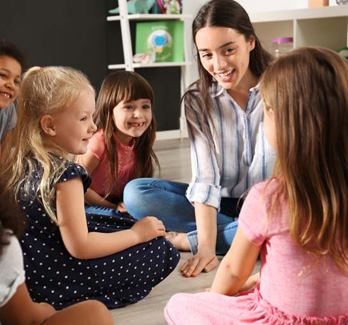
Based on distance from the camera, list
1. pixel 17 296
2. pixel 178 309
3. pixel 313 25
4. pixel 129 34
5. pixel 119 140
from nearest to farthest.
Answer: pixel 17 296, pixel 178 309, pixel 119 140, pixel 313 25, pixel 129 34

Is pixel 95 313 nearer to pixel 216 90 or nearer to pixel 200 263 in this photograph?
pixel 200 263

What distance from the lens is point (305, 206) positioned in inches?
41.2

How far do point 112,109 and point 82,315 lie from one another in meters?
1.27

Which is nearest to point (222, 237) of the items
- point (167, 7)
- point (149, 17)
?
point (149, 17)

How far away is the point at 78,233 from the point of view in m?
1.40

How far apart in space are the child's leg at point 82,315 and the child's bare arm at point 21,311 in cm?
2

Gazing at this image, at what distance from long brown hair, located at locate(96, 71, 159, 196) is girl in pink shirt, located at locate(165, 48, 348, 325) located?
1.12 metres

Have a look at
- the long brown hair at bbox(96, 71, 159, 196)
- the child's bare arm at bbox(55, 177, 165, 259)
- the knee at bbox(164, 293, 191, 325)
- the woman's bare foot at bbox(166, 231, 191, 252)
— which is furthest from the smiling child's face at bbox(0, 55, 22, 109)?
the knee at bbox(164, 293, 191, 325)

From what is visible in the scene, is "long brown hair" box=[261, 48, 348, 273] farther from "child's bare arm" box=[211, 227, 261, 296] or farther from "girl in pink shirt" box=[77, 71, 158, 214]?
"girl in pink shirt" box=[77, 71, 158, 214]

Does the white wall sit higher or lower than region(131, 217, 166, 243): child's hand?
higher

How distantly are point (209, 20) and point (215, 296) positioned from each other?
84 centimetres

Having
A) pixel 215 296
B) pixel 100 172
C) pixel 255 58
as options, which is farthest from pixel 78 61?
pixel 215 296

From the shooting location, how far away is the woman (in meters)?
1.76

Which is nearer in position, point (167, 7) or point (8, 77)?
point (8, 77)
